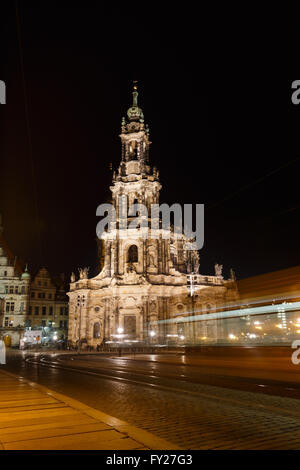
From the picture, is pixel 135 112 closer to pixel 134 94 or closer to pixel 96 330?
pixel 134 94

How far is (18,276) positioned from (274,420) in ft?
220

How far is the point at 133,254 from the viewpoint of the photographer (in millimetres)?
62812

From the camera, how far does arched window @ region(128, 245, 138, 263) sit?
62.6 metres

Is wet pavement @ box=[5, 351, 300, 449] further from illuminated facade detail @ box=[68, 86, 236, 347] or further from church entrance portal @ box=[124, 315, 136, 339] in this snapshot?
church entrance portal @ box=[124, 315, 136, 339]

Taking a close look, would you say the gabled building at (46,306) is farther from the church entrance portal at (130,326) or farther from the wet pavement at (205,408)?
the wet pavement at (205,408)

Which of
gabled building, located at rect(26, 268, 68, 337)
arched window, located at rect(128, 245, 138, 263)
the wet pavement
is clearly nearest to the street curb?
the wet pavement

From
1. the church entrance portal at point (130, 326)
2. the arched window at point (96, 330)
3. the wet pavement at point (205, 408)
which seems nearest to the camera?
the wet pavement at point (205, 408)

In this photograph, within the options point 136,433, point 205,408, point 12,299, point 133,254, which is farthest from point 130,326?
point 136,433

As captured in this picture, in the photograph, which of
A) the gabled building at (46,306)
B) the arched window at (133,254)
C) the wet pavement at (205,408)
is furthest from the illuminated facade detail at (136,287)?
the wet pavement at (205,408)

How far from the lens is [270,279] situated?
2109cm

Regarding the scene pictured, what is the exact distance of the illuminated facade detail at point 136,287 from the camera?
56.6 metres

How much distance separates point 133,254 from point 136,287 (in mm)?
6634

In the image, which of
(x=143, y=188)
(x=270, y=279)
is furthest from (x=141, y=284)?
(x=270, y=279)
